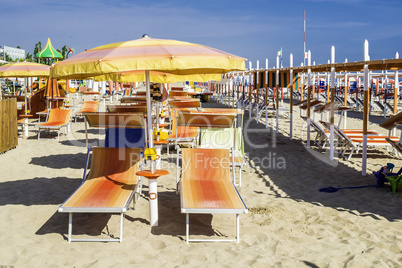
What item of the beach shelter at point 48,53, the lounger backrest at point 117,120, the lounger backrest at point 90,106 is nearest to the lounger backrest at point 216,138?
the lounger backrest at point 117,120

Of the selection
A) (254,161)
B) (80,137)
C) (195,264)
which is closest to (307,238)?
(195,264)

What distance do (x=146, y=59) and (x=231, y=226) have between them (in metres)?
2.19

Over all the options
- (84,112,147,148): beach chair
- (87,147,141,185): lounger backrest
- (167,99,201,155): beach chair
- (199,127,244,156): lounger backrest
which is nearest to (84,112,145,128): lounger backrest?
(84,112,147,148): beach chair

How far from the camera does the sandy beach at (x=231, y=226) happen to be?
366cm

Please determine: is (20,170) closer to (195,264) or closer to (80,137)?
(80,137)

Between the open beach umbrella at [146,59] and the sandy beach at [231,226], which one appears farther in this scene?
the sandy beach at [231,226]

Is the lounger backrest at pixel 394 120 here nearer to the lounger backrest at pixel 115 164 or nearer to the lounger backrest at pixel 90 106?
the lounger backrest at pixel 115 164

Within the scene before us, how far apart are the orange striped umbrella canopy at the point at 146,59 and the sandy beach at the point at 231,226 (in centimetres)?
173

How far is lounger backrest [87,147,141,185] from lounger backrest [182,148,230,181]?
66 centimetres

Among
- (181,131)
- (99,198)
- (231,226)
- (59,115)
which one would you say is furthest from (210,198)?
(59,115)

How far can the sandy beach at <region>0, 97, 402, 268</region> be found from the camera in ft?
12.0

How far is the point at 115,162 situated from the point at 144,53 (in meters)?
2.06

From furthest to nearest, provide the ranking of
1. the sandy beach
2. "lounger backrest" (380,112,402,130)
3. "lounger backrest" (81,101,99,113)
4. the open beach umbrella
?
"lounger backrest" (81,101,99,113)
"lounger backrest" (380,112,402,130)
the sandy beach
the open beach umbrella

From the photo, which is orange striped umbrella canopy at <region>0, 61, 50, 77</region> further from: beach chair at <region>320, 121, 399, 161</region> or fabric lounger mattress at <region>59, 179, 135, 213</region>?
beach chair at <region>320, 121, 399, 161</region>
